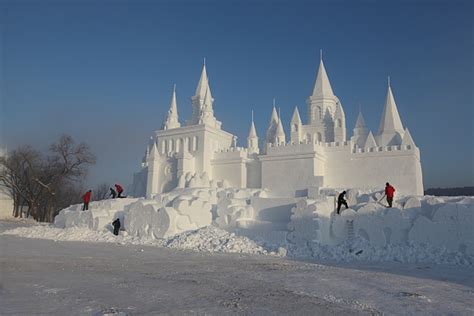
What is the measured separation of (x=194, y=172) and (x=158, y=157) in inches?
191

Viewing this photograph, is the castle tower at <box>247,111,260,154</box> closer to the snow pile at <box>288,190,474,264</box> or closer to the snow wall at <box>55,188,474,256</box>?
the snow wall at <box>55,188,474,256</box>

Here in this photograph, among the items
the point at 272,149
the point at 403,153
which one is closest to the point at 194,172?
the point at 272,149

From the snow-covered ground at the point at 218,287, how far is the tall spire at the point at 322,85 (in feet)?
86.4

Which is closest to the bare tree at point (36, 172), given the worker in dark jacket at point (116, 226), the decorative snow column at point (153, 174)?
the decorative snow column at point (153, 174)

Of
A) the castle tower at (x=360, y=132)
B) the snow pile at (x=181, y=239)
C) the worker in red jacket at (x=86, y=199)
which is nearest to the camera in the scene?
the snow pile at (x=181, y=239)

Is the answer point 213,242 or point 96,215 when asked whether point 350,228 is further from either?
point 96,215

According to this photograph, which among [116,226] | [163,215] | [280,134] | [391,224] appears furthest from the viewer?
[280,134]

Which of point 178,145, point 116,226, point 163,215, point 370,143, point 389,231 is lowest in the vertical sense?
point 116,226

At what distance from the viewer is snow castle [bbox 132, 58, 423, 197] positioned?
2867 cm

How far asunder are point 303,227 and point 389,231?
3621 mm

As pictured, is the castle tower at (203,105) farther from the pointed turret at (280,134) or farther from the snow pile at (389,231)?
the snow pile at (389,231)

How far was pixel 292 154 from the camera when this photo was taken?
31594 mm

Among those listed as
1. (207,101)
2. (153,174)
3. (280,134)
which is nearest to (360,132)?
(280,134)

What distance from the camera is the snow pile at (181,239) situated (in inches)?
593
